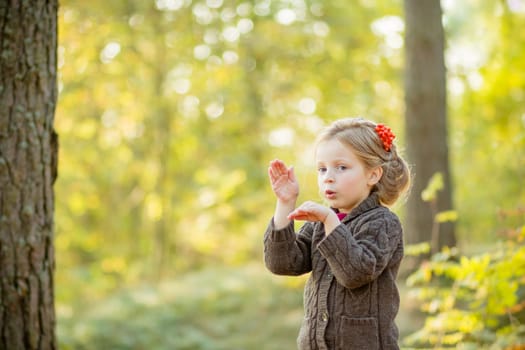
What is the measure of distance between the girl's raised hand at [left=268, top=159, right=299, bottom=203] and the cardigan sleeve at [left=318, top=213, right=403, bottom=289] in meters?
0.29

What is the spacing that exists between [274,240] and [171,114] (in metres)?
7.63

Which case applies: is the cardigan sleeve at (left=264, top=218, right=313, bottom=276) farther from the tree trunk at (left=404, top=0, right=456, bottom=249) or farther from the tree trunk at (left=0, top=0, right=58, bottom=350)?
the tree trunk at (left=404, top=0, right=456, bottom=249)

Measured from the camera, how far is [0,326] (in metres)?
3.24

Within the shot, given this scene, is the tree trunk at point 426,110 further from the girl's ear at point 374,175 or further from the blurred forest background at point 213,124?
the girl's ear at point 374,175

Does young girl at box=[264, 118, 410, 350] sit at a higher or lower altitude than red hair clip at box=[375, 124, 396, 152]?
lower

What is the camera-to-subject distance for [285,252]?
2.51 meters

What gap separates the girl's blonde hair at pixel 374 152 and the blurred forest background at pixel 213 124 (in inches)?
207

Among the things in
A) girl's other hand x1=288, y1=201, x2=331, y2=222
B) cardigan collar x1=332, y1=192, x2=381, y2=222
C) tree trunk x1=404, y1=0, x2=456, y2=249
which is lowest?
girl's other hand x1=288, y1=201, x2=331, y2=222

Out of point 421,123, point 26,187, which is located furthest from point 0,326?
point 421,123

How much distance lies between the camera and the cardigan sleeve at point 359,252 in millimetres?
2258

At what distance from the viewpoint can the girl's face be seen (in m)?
2.44

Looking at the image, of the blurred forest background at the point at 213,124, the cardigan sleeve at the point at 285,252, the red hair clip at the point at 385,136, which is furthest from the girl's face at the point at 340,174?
the blurred forest background at the point at 213,124

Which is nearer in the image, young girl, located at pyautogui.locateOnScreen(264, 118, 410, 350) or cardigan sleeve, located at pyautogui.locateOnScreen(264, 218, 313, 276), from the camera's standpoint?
young girl, located at pyautogui.locateOnScreen(264, 118, 410, 350)

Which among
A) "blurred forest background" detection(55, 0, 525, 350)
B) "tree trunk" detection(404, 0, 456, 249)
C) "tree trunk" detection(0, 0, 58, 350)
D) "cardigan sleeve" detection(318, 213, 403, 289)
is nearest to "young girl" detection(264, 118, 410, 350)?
"cardigan sleeve" detection(318, 213, 403, 289)
